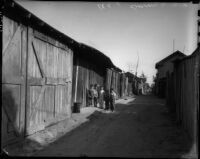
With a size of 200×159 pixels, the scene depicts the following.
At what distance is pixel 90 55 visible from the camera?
17234mm

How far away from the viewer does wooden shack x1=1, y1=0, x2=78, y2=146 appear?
6.66m

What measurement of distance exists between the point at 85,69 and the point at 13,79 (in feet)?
32.6

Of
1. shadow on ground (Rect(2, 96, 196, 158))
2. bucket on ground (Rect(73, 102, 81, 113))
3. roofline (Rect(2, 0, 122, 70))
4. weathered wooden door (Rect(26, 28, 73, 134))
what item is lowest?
shadow on ground (Rect(2, 96, 196, 158))

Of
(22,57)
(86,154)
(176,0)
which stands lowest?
(86,154)

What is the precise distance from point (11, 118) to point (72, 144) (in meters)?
2.04

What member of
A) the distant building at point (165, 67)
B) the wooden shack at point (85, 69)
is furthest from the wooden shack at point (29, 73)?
the distant building at point (165, 67)

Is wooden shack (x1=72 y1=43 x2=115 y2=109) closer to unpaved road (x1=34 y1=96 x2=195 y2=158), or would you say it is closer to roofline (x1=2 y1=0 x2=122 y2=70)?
roofline (x1=2 y1=0 x2=122 y2=70)

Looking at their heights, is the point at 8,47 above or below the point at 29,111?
above

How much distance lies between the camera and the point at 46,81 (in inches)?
365

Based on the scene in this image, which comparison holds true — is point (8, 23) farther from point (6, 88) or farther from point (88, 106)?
point (88, 106)

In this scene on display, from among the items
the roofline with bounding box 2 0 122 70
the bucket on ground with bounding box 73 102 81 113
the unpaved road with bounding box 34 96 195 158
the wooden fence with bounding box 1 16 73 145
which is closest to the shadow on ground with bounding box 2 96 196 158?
the unpaved road with bounding box 34 96 195 158

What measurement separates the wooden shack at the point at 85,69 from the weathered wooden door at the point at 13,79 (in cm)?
559

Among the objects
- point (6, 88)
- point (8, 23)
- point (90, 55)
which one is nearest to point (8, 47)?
point (8, 23)

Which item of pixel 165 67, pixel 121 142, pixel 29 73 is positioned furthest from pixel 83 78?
pixel 165 67
